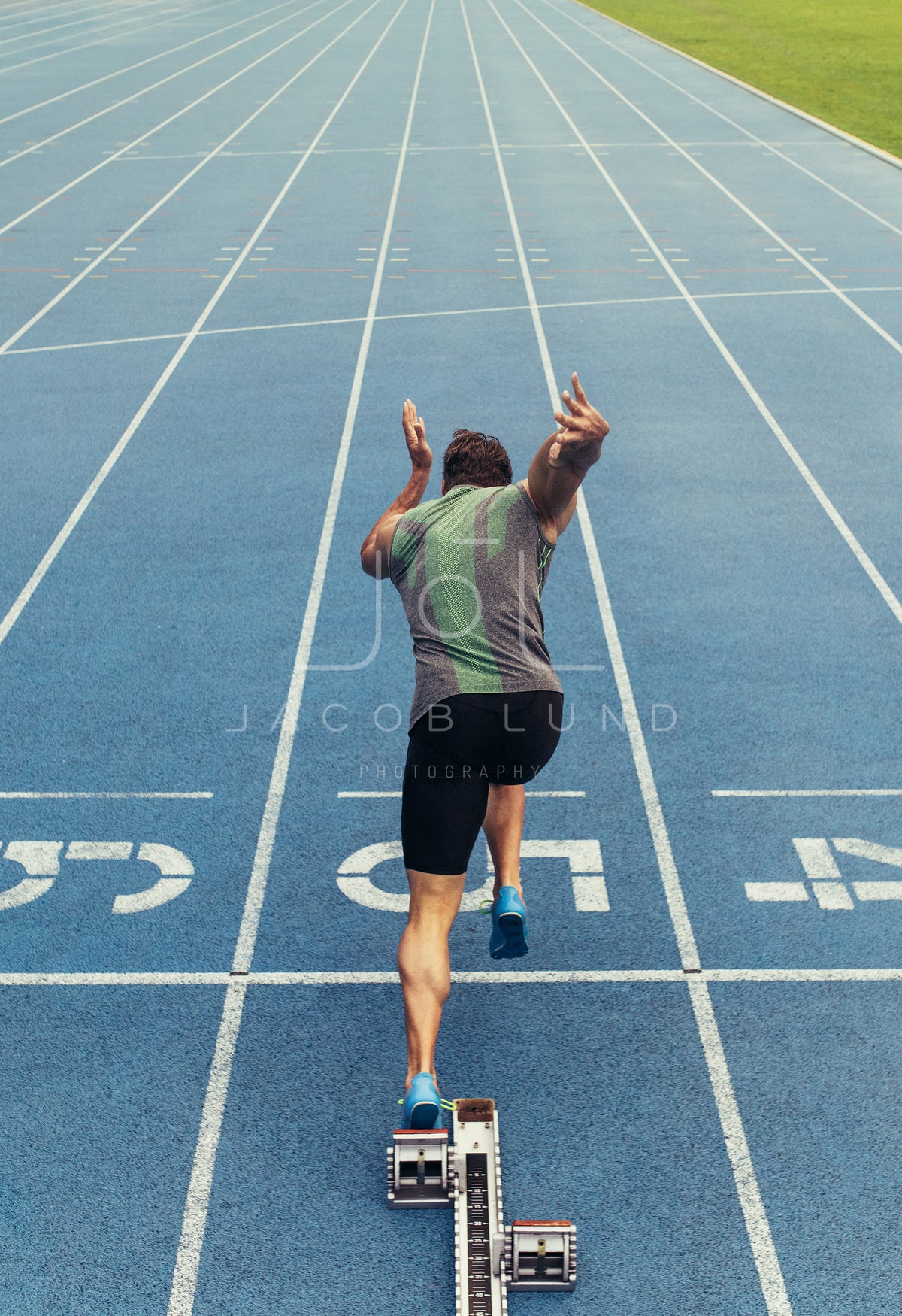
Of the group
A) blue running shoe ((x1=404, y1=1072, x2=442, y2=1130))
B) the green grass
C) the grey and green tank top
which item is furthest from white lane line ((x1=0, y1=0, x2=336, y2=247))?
the green grass

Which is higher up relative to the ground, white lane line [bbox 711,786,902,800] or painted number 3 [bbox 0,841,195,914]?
painted number 3 [bbox 0,841,195,914]

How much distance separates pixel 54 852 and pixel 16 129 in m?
19.5

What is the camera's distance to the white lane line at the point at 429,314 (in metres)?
11.7

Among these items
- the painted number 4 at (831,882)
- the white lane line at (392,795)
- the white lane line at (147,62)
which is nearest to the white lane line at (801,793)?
the painted number 4 at (831,882)

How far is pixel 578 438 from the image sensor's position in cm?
328

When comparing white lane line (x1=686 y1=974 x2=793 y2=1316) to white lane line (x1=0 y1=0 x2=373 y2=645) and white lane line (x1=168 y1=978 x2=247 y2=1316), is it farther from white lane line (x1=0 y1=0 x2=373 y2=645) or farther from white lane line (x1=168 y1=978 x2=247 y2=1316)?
white lane line (x1=0 y1=0 x2=373 y2=645)

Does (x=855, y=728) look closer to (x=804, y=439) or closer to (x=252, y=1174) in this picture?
(x=252, y=1174)

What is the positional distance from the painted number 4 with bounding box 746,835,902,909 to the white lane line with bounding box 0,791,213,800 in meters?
2.26

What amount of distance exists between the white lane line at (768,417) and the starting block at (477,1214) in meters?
4.58

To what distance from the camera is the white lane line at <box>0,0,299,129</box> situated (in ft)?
76.3

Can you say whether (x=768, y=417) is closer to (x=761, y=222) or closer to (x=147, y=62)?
(x=761, y=222)

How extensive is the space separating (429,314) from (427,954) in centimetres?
986

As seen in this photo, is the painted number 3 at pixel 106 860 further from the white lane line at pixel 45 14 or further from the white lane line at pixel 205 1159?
the white lane line at pixel 45 14

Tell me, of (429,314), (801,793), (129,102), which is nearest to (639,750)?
(801,793)
